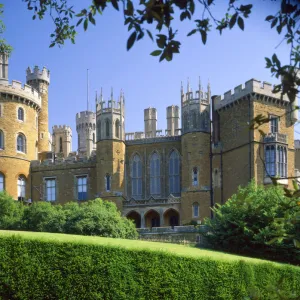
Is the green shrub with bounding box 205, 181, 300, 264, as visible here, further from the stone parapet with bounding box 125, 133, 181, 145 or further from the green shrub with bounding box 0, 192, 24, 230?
the stone parapet with bounding box 125, 133, 181, 145

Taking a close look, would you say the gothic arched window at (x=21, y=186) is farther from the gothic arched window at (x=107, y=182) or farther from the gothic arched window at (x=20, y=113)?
the gothic arched window at (x=107, y=182)

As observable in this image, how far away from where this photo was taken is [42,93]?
63.6 meters

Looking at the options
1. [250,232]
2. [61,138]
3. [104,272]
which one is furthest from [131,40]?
[61,138]

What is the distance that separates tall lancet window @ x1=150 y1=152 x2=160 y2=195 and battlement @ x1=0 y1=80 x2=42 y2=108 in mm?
11761

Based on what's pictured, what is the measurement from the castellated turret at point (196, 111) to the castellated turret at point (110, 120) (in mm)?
5371

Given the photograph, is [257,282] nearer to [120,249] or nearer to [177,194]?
[120,249]

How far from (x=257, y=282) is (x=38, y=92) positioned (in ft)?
122

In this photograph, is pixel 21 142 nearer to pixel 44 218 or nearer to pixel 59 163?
pixel 59 163

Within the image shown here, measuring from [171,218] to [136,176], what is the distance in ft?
15.6

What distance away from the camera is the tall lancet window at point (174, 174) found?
5519cm

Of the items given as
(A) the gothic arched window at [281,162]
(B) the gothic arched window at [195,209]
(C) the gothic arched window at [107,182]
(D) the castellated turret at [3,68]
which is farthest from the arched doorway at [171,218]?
(D) the castellated turret at [3,68]

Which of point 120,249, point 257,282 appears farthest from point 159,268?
point 257,282

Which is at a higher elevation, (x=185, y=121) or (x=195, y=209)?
(x=185, y=121)

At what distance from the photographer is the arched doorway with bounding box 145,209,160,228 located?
55.0 metres
